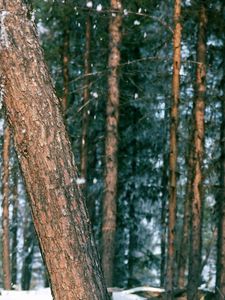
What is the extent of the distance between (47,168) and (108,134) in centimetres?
919

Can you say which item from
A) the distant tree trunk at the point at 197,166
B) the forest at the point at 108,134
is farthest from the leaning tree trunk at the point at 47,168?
the distant tree trunk at the point at 197,166

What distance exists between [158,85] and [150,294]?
813 centimetres

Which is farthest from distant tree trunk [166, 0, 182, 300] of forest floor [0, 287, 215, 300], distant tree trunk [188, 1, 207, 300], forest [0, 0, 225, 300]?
distant tree trunk [188, 1, 207, 300]

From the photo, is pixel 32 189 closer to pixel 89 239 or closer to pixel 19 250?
pixel 89 239

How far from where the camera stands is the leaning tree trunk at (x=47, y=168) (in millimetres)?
3379

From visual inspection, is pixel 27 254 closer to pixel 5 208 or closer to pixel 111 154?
pixel 5 208

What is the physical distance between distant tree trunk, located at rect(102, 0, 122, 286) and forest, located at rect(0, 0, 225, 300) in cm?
2

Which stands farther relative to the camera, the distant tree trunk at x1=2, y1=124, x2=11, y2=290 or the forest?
the distant tree trunk at x1=2, y1=124, x2=11, y2=290

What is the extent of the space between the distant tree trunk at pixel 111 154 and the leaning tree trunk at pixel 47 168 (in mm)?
8704

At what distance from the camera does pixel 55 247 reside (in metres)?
3.38

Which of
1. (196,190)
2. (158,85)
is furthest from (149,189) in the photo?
(196,190)

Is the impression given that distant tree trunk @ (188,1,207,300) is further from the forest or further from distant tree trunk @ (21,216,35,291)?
distant tree trunk @ (21,216,35,291)

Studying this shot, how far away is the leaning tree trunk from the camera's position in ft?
11.1

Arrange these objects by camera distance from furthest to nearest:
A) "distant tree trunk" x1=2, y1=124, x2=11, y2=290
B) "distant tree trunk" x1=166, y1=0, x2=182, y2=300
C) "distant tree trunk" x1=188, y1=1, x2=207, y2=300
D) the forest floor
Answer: "distant tree trunk" x1=2, y1=124, x2=11, y2=290 < "distant tree trunk" x1=188, y1=1, x2=207, y2=300 < the forest floor < "distant tree trunk" x1=166, y1=0, x2=182, y2=300
